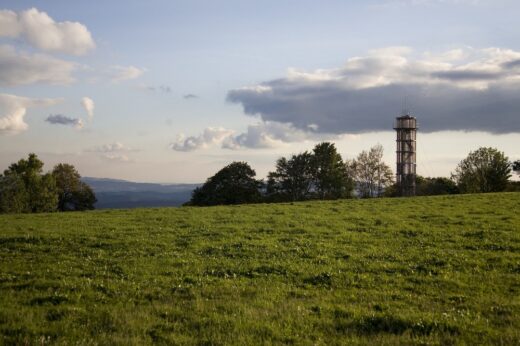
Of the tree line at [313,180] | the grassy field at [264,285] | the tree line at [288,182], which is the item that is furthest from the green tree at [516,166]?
the grassy field at [264,285]

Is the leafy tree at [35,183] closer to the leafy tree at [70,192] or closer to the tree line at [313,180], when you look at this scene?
the leafy tree at [70,192]

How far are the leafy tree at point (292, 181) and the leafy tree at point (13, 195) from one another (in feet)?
154

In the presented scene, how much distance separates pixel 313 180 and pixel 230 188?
61.7 ft

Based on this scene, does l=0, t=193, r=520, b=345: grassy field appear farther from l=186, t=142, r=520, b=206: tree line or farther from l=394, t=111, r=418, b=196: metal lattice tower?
l=394, t=111, r=418, b=196: metal lattice tower

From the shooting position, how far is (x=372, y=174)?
106 meters

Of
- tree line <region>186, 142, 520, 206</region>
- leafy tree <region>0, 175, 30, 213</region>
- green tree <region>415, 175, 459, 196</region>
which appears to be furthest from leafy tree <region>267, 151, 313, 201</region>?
leafy tree <region>0, 175, 30, 213</region>

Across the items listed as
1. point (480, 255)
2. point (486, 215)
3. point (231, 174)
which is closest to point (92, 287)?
point (480, 255)

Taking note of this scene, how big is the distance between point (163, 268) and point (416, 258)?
10.7m

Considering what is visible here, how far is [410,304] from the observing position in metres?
12.9

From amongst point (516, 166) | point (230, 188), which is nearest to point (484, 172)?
point (516, 166)

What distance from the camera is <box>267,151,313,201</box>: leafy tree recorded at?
94812 mm

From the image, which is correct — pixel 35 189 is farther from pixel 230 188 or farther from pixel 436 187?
pixel 436 187

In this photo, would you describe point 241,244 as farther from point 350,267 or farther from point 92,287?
point 92,287

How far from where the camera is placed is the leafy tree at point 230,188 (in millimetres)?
88000
